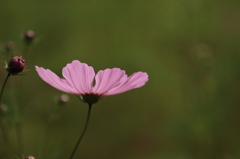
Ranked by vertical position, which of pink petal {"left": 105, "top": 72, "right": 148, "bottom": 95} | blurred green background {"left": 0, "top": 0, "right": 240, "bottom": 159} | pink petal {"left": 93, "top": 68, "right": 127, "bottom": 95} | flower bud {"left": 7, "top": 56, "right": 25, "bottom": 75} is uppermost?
blurred green background {"left": 0, "top": 0, "right": 240, "bottom": 159}

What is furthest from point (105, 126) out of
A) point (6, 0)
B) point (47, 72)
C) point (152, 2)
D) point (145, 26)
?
point (47, 72)

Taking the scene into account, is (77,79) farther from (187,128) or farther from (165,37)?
(165,37)

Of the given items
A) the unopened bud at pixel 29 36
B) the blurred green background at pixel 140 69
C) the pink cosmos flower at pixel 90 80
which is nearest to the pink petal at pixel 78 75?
the pink cosmos flower at pixel 90 80

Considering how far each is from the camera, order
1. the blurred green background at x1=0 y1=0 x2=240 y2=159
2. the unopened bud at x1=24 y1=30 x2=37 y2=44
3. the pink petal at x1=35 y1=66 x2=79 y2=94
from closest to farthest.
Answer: the pink petal at x1=35 y1=66 x2=79 y2=94 → the unopened bud at x1=24 y1=30 x2=37 y2=44 → the blurred green background at x1=0 y1=0 x2=240 y2=159

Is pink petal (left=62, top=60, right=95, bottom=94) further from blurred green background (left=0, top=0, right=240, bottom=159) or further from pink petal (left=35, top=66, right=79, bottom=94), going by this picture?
blurred green background (left=0, top=0, right=240, bottom=159)

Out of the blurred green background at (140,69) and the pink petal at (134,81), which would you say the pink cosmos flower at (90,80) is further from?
the blurred green background at (140,69)

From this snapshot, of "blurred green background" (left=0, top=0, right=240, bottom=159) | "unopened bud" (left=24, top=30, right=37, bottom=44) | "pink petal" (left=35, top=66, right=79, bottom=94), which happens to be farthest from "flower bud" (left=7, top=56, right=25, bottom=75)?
"blurred green background" (left=0, top=0, right=240, bottom=159)

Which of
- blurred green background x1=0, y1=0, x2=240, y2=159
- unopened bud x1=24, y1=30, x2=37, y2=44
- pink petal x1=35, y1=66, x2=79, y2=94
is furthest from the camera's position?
blurred green background x1=0, y1=0, x2=240, y2=159
